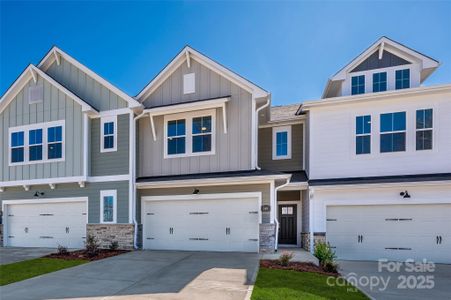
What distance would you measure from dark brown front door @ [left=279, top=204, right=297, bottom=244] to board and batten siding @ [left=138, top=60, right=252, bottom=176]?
12.3 feet

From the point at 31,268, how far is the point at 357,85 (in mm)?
14145

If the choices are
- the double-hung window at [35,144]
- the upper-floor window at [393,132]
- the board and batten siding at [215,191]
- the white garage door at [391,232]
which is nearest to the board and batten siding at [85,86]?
the double-hung window at [35,144]

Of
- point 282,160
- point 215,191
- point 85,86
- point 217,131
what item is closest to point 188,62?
point 217,131

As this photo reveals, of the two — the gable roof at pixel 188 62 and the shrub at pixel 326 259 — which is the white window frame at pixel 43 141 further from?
the shrub at pixel 326 259

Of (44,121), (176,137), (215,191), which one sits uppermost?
(44,121)

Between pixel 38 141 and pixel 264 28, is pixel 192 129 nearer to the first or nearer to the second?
pixel 264 28

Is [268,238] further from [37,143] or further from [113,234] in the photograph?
[37,143]

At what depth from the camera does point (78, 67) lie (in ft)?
48.2

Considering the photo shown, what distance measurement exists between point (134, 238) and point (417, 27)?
47.1 ft

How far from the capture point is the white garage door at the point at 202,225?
1223 centimetres

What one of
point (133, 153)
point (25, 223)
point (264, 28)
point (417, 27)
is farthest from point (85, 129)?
point (417, 27)

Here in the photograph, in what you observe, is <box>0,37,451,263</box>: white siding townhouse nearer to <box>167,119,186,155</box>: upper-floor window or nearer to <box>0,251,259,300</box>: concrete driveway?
<box>167,119,186,155</box>: upper-floor window

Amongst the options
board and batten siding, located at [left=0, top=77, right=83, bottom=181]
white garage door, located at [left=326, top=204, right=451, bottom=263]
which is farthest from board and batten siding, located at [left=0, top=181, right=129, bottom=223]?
white garage door, located at [left=326, top=204, right=451, bottom=263]

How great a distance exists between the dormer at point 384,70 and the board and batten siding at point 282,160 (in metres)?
2.70
